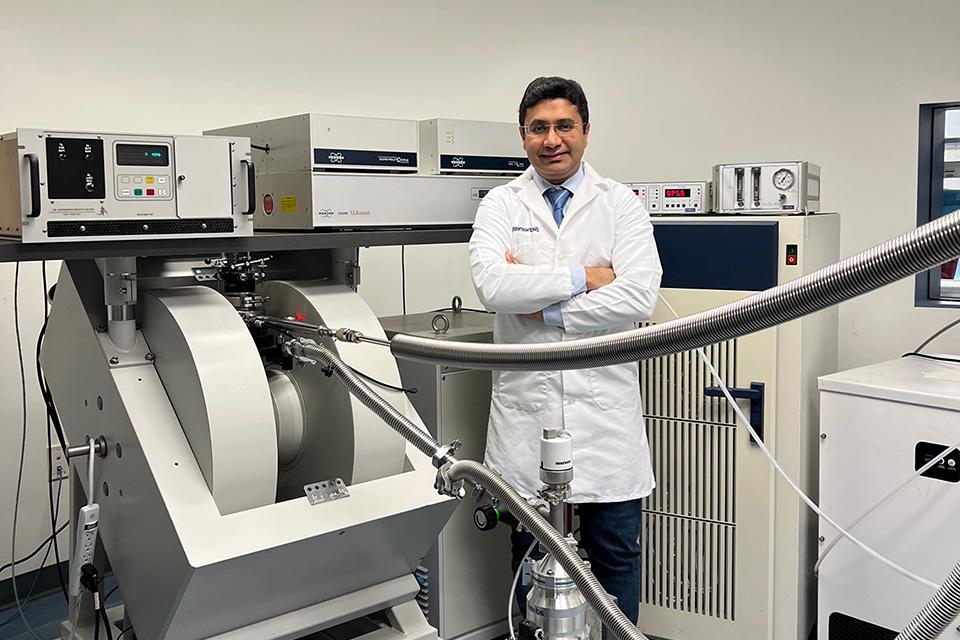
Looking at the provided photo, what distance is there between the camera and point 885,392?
2076 millimetres

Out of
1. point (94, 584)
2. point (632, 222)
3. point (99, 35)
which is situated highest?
point (99, 35)

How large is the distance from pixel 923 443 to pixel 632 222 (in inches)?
32.4

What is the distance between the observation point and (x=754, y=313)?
0.68 metres

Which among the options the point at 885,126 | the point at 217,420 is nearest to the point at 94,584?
the point at 217,420

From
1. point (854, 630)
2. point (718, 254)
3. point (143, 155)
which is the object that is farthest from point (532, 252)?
point (854, 630)

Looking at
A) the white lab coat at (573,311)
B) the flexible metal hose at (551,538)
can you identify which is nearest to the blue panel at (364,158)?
the white lab coat at (573,311)

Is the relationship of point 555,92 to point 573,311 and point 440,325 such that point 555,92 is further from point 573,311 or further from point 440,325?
point 440,325

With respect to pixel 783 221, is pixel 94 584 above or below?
below

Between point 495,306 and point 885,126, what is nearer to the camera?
point 495,306

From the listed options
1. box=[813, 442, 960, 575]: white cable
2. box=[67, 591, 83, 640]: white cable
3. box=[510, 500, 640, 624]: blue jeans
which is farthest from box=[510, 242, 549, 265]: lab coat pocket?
box=[67, 591, 83, 640]: white cable

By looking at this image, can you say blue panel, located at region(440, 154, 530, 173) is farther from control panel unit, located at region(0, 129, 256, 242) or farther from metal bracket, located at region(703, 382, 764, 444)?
metal bracket, located at region(703, 382, 764, 444)

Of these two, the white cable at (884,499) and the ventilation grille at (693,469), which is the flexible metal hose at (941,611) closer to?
the white cable at (884,499)

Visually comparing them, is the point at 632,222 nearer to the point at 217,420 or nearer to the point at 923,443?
the point at 923,443

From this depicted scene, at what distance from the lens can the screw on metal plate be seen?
1.68 metres
